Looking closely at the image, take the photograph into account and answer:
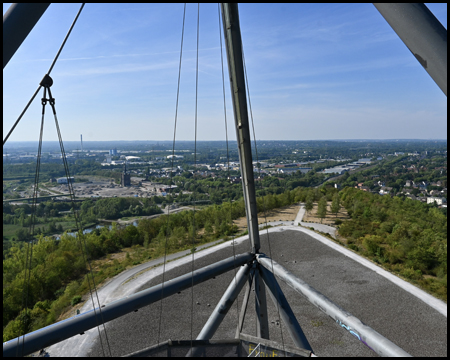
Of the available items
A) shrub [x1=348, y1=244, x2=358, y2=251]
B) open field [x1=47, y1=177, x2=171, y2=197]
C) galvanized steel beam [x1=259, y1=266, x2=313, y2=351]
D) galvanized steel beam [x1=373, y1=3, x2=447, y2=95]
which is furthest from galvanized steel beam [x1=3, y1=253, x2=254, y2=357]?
open field [x1=47, y1=177, x2=171, y2=197]

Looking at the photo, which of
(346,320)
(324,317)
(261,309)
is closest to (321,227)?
(324,317)

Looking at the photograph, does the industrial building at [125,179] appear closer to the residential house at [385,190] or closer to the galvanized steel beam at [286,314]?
the residential house at [385,190]

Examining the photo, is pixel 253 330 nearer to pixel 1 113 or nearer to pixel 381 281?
pixel 381 281

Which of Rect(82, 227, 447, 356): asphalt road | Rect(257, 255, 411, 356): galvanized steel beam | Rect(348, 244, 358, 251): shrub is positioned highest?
Rect(257, 255, 411, 356): galvanized steel beam

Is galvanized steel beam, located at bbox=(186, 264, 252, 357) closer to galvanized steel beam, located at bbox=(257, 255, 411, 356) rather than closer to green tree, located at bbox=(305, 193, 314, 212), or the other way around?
galvanized steel beam, located at bbox=(257, 255, 411, 356)

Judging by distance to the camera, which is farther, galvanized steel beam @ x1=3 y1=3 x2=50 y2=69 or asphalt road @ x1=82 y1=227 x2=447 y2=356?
asphalt road @ x1=82 y1=227 x2=447 y2=356

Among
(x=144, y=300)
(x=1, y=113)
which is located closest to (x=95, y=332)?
A: (x=144, y=300)

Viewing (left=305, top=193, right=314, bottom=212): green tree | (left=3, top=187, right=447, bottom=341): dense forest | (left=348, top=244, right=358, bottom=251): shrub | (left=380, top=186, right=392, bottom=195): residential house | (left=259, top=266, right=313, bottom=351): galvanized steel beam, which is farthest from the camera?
(left=380, top=186, right=392, bottom=195): residential house
